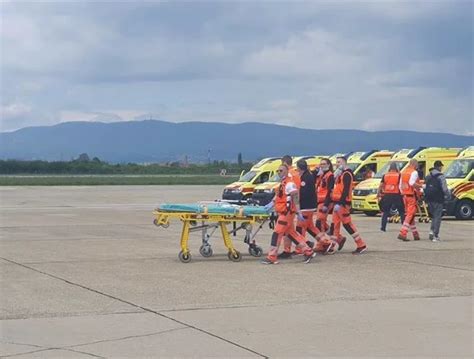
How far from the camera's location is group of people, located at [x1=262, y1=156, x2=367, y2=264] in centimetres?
1498

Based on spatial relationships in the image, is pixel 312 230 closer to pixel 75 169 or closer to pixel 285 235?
pixel 285 235

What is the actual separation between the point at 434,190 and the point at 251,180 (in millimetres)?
15343

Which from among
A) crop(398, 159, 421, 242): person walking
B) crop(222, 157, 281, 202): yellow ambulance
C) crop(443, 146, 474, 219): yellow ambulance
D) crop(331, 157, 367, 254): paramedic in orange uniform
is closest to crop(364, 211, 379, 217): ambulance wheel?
crop(443, 146, 474, 219): yellow ambulance

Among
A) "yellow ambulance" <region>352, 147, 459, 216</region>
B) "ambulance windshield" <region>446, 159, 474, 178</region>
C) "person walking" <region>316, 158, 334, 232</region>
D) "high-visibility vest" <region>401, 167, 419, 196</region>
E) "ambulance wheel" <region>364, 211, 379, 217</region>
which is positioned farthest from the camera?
"ambulance wheel" <region>364, 211, 379, 217</region>

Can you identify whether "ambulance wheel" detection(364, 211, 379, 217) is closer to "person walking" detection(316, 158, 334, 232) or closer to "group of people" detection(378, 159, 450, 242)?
"group of people" detection(378, 159, 450, 242)

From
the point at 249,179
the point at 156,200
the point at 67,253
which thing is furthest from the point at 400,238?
the point at 156,200

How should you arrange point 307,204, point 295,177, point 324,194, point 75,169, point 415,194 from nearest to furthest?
point 295,177 → point 307,204 → point 324,194 → point 415,194 → point 75,169

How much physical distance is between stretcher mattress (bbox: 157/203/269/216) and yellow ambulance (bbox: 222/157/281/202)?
17.9 meters

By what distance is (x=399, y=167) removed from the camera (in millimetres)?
30188

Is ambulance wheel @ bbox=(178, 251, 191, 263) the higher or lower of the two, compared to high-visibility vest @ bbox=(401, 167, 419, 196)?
lower

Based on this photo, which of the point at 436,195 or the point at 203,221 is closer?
the point at 203,221

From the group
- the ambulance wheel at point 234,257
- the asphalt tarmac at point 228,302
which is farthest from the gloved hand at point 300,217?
the ambulance wheel at point 234,257

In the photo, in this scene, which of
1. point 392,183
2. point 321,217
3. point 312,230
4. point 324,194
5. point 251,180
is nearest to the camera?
point 312,230

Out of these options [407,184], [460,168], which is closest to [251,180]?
[460,168]
